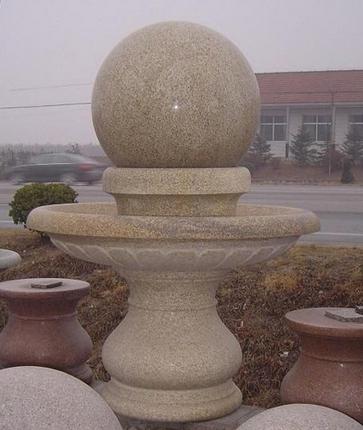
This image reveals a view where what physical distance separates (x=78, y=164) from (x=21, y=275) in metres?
16.9

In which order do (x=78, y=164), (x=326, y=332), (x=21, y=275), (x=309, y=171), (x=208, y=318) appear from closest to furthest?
(x=326, y=332) → (x=208, y=318) → (x=21, y=275) → (x=78, y=164) → (x=309, y=171)

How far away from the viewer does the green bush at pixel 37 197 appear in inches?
390

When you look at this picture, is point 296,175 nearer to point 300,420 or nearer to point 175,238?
point 175,238

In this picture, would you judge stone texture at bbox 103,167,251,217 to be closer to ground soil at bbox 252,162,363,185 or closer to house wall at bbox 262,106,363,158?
ground soil at bbox 252,162,363,185

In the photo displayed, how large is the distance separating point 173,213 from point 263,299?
9.97ft

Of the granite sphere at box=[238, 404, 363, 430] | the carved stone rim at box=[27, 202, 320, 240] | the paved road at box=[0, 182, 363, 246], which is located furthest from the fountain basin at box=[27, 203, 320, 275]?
the paved road at box=[0, 182, 363, 246]

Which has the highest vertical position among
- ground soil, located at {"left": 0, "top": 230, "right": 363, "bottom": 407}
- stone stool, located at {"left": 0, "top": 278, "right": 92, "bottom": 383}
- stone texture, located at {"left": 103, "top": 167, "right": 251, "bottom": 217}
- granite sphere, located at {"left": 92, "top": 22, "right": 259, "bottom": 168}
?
Answer: granite sphere, located at {"left": 92, "top": 22, "right": 259, "bottom": 168}

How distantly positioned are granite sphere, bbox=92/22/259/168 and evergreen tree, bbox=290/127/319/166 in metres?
29.6

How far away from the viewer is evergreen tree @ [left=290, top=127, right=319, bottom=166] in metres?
33.7

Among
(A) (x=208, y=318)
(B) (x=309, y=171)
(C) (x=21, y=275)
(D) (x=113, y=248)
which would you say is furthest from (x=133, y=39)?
(B) (x=309, y=171)

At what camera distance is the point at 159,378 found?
4312mm

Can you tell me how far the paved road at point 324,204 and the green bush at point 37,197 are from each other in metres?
4.01

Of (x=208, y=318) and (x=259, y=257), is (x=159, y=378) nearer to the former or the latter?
(x=208, y=318)

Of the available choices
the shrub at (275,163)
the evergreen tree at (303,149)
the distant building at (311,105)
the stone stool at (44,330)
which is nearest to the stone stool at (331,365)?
the stone stool at (44,330)
